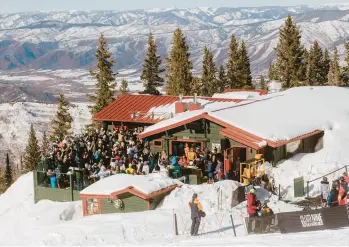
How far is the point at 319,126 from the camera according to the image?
29.4 m

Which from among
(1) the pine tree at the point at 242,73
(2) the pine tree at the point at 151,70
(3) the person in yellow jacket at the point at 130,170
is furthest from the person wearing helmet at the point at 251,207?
(1) the pine tree at the point at 242,73

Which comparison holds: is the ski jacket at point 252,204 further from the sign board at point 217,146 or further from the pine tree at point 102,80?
the pine tree at point 102,80

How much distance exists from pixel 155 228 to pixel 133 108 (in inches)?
739

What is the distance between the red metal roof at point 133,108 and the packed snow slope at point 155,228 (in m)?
11.2

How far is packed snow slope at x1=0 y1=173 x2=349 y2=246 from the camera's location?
17250 millimetres

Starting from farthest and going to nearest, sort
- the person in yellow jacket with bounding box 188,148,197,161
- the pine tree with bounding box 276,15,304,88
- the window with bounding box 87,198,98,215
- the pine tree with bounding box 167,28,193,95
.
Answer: the pine tree with bounding box 167,28,193,95, the pine tree with bounding box 276,15,304,88, the person in yellow jacket with bounding box 188,148,197,161, the window with bounding box 87,198,98,215

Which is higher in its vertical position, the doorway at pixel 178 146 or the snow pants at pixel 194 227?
the doorway at pixel 178 146

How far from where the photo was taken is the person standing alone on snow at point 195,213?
18.3 metres

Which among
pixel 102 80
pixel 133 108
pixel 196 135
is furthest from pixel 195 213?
pixel 102 80

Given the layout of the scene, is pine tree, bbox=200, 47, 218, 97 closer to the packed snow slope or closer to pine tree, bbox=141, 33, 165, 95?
pine tree, bbox=141, 33, 165, 95

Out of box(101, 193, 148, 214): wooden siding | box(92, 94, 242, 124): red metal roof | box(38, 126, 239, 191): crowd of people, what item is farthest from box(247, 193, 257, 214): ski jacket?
box(92, 94, 242, 124): red metal roof

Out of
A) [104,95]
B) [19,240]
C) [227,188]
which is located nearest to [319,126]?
[227,188]

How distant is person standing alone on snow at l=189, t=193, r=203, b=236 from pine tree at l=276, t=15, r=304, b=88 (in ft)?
147

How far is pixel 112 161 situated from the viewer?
88.3 feet
